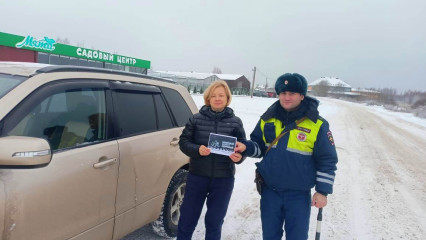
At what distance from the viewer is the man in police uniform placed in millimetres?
2469

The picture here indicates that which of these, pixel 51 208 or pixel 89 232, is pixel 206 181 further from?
pixel 51 208

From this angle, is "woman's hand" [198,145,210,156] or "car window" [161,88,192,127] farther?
"car window" [161,88,192,127]

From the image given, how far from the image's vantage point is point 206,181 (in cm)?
282

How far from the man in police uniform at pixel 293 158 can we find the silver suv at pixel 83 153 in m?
0.94

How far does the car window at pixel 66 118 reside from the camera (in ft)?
6.41

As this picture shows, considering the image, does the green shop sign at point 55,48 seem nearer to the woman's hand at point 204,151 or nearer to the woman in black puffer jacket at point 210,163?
the woman in black puffer jacket at point 210,163

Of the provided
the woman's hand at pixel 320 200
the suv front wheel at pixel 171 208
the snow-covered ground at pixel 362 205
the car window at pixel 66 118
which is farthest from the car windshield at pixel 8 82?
the woman's hand at pixel 320 200

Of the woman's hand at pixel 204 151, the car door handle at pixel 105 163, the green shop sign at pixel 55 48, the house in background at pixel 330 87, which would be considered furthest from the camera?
the house in background at pixel 330 87

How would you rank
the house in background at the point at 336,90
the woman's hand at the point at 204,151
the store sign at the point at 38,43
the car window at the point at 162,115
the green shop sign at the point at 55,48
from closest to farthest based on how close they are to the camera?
the woman's hand at the point at 204,151, the car window at the point at 162,115, the green shop sign at the point at 55,48, the store sign at the point at 38,43, the house in background at the point at 336,90

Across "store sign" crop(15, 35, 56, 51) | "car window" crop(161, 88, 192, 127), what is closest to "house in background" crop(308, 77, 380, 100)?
"store sign" crop(15, 35, 56, 51)

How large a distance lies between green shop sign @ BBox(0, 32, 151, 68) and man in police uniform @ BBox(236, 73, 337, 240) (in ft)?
80.4

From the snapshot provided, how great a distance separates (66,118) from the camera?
7.43 feet

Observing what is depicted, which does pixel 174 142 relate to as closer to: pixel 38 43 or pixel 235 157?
pixel 235 157

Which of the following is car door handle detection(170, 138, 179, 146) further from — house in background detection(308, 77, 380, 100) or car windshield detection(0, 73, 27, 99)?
house in background detection(308, 77, 380, 100)
